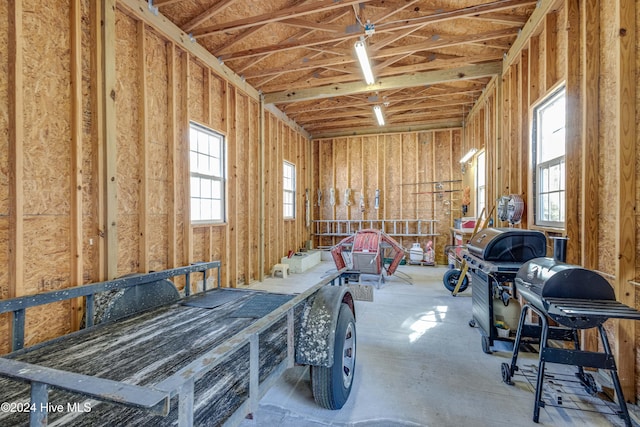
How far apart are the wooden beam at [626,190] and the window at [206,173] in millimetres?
4658

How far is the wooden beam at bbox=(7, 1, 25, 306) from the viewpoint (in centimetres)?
226

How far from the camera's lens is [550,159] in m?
3.32

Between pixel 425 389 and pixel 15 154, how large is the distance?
12.5ft

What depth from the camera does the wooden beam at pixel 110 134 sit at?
2.86 metres

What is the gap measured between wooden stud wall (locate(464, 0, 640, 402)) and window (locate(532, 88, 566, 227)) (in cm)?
19

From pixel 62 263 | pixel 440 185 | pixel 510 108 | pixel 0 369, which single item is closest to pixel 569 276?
pixel 0 369

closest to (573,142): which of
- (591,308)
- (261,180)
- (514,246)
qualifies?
(514,246)

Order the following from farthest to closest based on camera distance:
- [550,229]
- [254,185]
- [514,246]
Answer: [254,185] < [550,229] < [514,246]

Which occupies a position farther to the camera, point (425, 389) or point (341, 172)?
point (341, 172)

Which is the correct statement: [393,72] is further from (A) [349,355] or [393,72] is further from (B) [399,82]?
(A) [349,355]

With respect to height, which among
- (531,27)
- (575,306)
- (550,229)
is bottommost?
(575,306)

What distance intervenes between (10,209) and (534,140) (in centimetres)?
558

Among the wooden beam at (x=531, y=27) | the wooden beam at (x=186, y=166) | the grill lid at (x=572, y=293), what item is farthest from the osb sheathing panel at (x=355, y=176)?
the grill lid at (x=572, y=293)

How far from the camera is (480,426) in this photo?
1842mm
